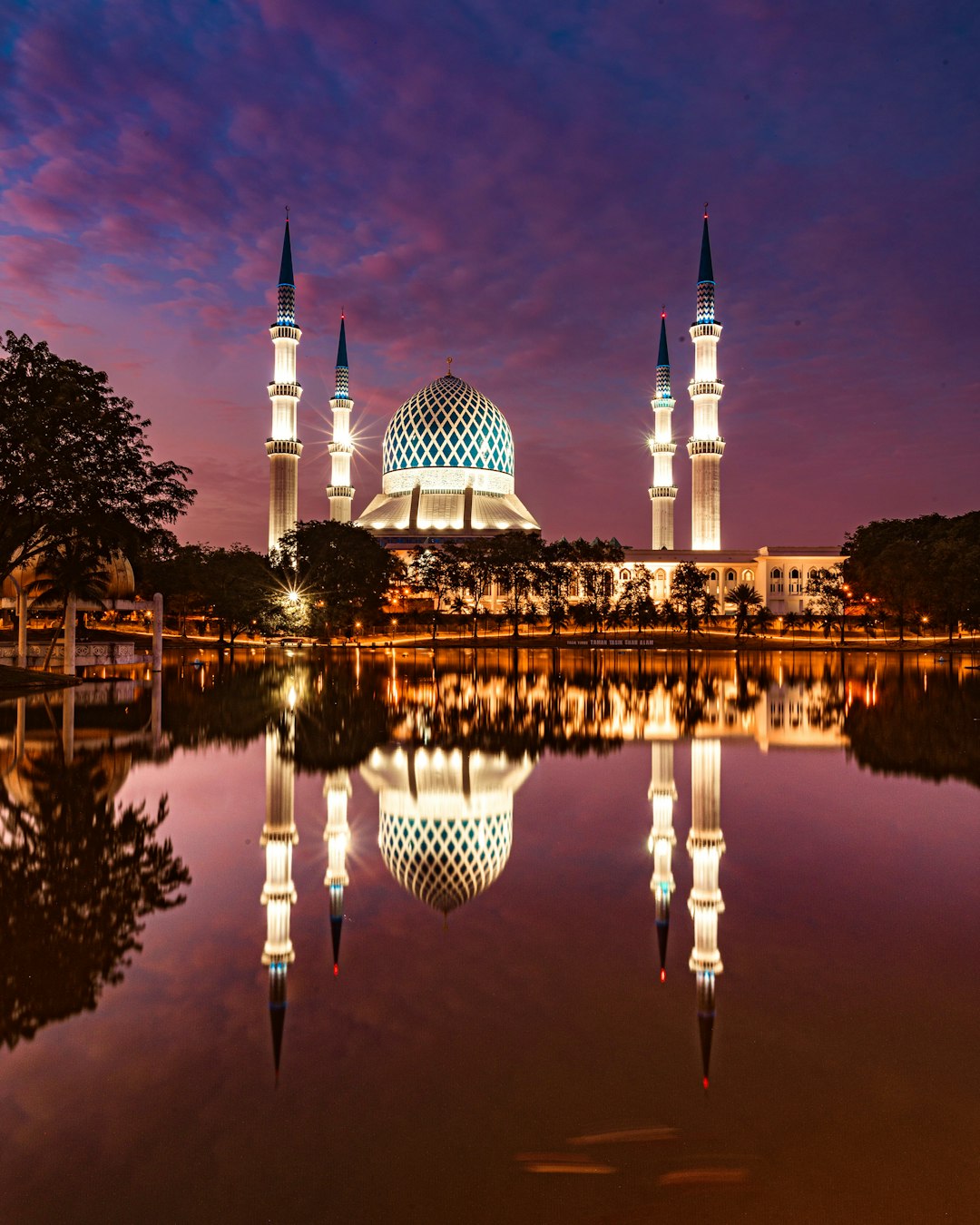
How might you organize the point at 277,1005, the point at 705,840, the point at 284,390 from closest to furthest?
the point at 277,1005, the point at 705,840, the point at 284,390

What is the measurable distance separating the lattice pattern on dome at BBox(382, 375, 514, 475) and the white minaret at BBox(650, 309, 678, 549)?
13.5 m

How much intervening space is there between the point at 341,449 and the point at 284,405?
44.0ft

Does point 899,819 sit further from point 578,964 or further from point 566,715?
point 566,715

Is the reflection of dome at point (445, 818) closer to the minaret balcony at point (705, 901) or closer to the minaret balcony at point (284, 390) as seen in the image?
the minaret balcony at point (705, 901)

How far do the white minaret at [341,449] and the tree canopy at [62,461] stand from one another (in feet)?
166

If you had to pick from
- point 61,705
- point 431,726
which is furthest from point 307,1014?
point 61,705

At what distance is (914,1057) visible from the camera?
383 cm

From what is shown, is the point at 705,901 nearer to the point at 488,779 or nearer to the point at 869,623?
the point at 488,779

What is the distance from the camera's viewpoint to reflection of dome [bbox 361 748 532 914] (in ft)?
21.2

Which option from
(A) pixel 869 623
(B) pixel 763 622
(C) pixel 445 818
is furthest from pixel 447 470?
(C) pixel 445 818

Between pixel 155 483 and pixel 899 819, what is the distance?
69.2ft

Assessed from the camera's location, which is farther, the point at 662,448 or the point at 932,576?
the point at 662,448

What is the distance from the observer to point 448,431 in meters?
77.7

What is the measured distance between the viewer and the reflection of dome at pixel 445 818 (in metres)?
6.47
